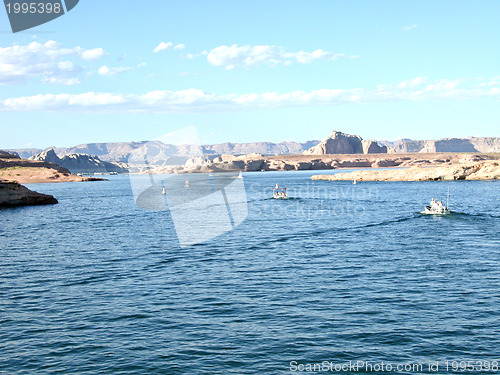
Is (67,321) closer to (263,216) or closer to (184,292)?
(184,292)

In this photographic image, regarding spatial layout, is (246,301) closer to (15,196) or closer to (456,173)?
(15,196)

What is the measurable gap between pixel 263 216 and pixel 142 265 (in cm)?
3675

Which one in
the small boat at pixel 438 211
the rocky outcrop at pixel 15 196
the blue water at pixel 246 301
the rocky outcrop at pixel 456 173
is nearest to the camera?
the blue water at pixel 246 301

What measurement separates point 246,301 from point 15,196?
8563 centimetres

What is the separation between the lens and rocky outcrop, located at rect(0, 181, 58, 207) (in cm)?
9600

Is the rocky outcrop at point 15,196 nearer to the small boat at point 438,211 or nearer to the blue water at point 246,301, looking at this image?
the blue water at point 246,301

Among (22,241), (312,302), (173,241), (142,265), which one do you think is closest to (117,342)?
(312,302)

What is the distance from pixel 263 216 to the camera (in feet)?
236

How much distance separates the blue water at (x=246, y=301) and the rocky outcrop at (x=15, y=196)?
51.8 meters

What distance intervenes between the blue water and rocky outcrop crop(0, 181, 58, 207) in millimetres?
51803

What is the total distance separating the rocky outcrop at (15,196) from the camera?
9600 centimetres

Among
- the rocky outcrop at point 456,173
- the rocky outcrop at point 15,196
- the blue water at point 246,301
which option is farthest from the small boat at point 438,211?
the rocky outcrop at point 456,173

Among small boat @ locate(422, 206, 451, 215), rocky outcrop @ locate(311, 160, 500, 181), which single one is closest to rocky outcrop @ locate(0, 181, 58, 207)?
small boat @ locate(422, 206, 451, 215)

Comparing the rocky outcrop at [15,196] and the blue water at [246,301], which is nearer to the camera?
the blue water at [246,301]
